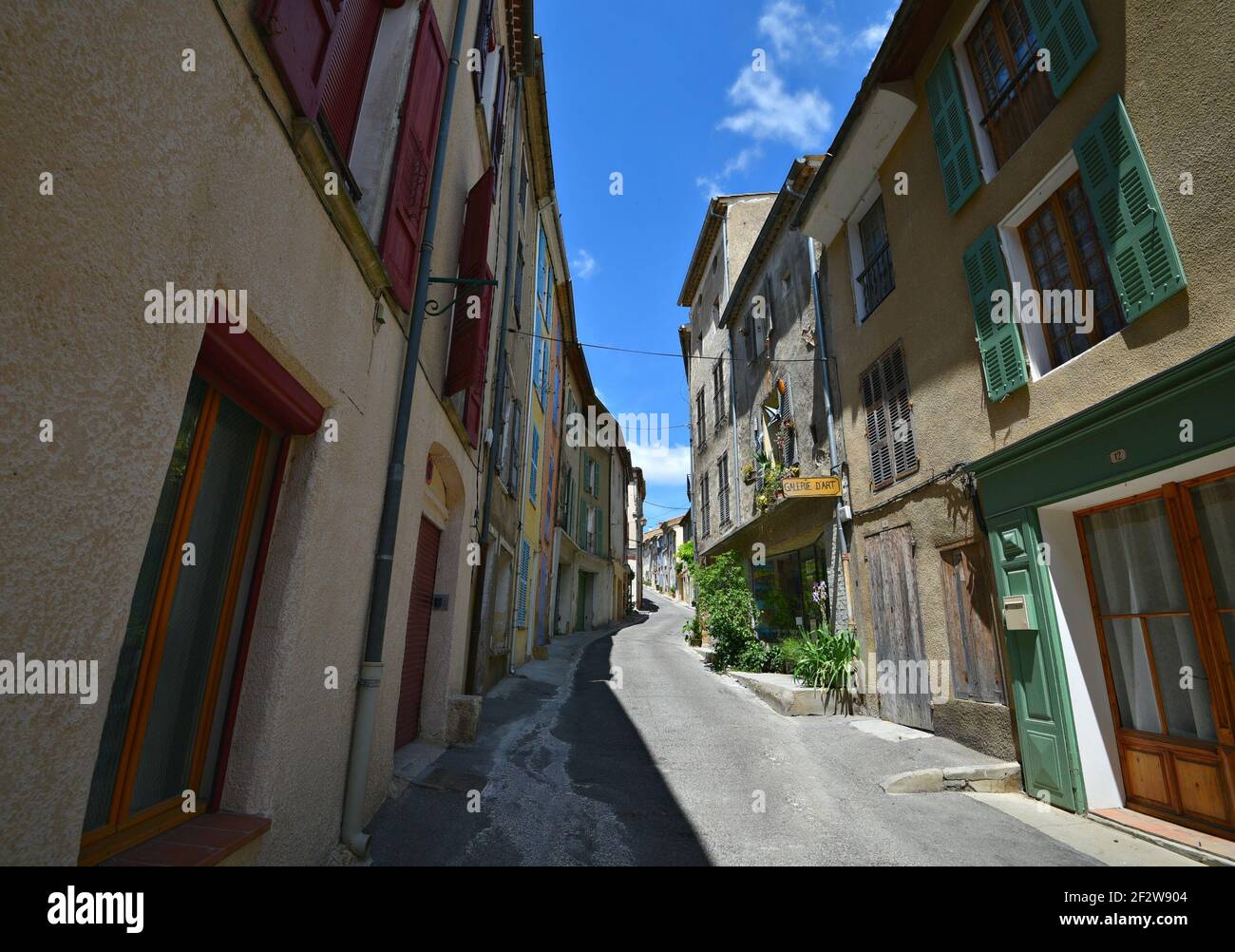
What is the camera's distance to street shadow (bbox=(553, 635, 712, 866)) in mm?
4105

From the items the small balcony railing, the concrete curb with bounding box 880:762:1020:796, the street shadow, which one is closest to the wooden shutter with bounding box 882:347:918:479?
the small balcony railing

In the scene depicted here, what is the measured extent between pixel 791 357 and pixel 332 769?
10366mm

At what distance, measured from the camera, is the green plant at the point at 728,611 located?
1223cm

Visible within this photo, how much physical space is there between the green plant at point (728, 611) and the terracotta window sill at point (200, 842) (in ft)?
34.1

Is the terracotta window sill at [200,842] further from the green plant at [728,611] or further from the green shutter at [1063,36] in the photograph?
the green plant at [728,611]

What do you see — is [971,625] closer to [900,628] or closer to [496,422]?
[900,628]

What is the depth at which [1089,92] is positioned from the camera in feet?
16.9

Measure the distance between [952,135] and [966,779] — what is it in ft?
22.5

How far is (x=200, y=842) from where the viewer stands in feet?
7.80

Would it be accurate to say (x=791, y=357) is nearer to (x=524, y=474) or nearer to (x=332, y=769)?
(x=524, y=474)

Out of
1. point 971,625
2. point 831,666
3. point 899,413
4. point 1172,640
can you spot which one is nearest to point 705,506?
point 831,666

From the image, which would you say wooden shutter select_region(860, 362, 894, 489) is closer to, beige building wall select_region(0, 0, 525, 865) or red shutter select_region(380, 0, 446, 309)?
red shutter select_region(380, 0, 446, 309)

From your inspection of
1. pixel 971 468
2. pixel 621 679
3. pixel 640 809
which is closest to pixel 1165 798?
pixel 971 468

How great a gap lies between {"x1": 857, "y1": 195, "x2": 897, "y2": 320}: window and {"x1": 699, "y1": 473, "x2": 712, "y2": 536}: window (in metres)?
9.02
